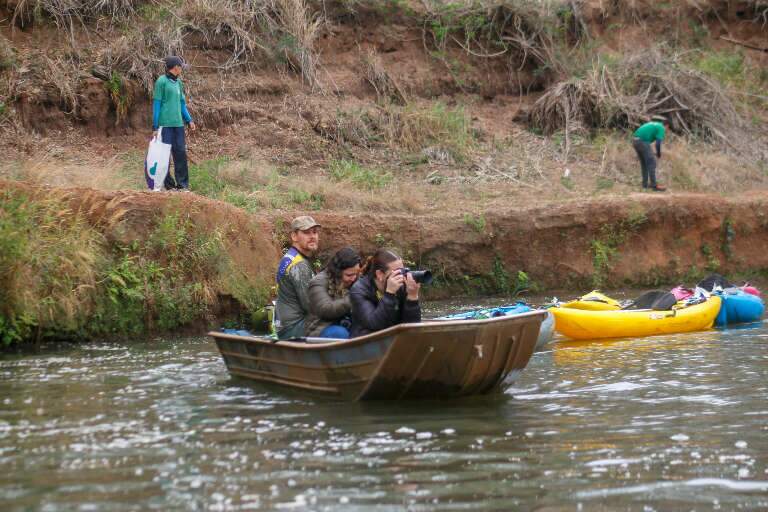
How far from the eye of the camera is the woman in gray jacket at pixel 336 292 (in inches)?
354

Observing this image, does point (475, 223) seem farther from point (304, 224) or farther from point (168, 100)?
point (304, 224)

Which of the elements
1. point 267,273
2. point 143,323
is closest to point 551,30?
point 267,273

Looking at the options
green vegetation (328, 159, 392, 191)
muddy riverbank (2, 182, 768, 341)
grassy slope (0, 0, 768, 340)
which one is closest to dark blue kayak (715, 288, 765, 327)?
muddy riverbank (2, 182, 768, 341)

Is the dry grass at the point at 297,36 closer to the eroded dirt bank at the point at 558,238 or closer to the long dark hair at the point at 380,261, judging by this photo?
the eroded dirt bank at the point at 558,238

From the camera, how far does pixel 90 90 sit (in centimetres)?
1886

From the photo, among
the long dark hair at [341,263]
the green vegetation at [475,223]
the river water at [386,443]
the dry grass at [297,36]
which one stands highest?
the dry grass at [297,36]

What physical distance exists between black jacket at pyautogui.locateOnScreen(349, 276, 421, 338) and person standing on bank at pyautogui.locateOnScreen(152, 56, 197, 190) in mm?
6510

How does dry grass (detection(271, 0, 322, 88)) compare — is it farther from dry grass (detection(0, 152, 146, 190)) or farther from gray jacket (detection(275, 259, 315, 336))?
gray jacket (detection(275, 259, 315, 336))

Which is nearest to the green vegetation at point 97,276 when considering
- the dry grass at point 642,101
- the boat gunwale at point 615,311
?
the boat gunwale at point 615,311

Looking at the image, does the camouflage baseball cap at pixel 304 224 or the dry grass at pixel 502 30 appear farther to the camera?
the dry grass at pixel 502 30

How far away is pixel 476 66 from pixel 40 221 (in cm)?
1377

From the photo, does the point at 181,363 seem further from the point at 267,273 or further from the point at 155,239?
the point at 267,273

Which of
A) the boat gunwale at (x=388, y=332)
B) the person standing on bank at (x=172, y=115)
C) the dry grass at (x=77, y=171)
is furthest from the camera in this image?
the person standing on bank at (x=172, y=115)

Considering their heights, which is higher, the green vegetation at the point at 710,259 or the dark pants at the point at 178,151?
the dark pants at the point at 178,151
